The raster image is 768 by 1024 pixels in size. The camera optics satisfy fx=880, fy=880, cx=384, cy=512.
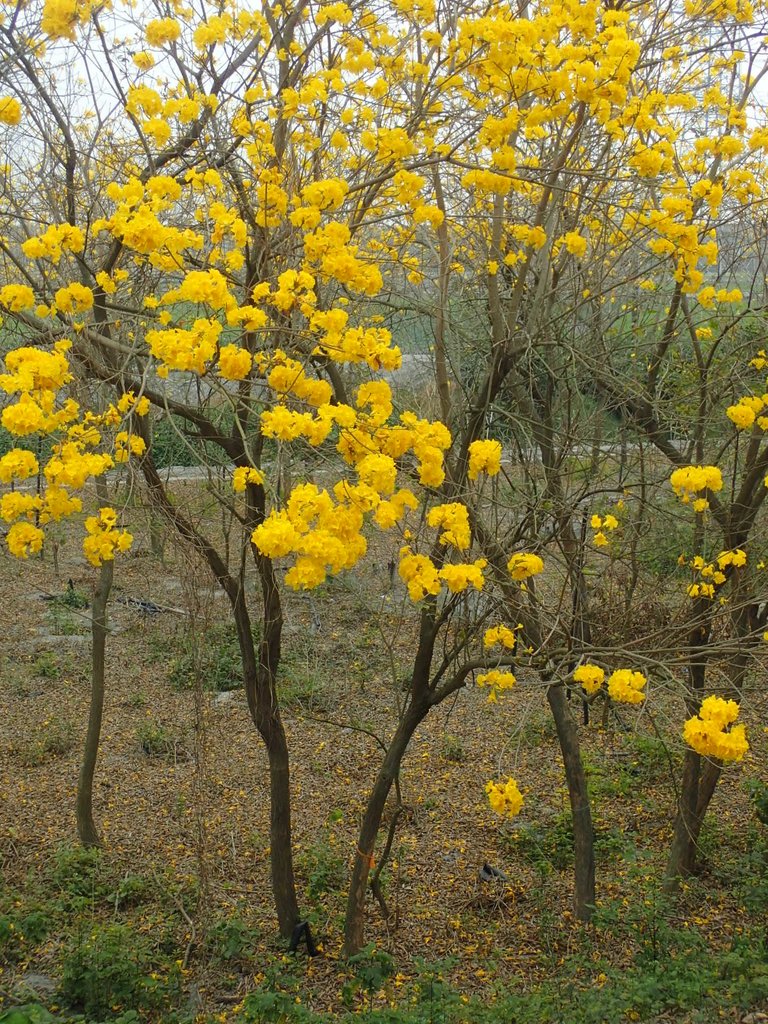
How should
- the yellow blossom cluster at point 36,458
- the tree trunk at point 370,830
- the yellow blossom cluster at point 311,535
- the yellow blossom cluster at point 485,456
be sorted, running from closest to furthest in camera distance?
the yellow blossom cluster at point 311,535 < the yellow blossom cluster at point 36,458 < the yellow blossom cluster at point 485,456 < the tree trunk at point 370,830

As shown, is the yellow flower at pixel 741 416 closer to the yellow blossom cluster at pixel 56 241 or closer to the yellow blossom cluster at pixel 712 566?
the yellow blossom cluster at pixel 712 566

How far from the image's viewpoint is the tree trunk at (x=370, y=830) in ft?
14.4

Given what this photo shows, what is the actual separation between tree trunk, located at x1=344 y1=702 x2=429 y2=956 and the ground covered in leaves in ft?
0.59

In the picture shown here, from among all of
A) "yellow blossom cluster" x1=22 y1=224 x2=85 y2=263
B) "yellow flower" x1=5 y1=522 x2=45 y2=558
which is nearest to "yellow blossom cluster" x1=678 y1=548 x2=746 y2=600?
"yellow flower" x1=5 y1=522 x2=45 y2=558

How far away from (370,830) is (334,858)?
1.27 m

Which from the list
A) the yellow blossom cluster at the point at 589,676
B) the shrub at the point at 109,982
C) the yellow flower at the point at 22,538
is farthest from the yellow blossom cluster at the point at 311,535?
the shrub at the point at 109,982

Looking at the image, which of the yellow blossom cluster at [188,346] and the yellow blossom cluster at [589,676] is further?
the yellow blossom cluster at [589,676]

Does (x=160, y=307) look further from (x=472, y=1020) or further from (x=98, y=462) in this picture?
(x=472, y=1020)

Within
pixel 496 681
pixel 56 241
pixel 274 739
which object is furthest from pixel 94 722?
pixel 56 241

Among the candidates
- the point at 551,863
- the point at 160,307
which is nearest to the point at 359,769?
the point at 551,863

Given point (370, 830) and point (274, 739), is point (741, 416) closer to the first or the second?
point (370, 830)

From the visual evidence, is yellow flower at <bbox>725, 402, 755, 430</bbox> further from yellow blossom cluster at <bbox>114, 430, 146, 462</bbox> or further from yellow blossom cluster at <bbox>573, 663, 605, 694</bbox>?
yellow blossom cluster at <bbox>114, 430, 146, 462</bbox>

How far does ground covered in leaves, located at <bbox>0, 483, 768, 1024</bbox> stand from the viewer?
3941 millimetres

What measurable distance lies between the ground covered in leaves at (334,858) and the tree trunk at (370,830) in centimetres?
18
